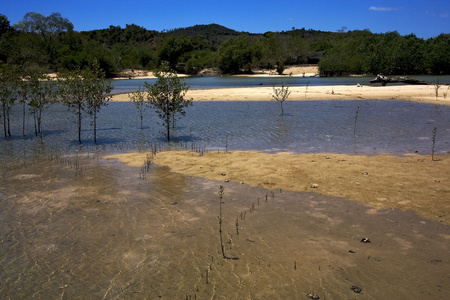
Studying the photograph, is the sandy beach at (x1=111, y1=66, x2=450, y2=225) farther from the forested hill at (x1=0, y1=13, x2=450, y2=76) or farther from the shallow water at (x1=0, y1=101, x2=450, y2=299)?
the forested hill at (x1=0, y1=13, x2=450, y2=76)

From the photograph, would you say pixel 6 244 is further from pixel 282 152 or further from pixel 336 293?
pixel 282 152

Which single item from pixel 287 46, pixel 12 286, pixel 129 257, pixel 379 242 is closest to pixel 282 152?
pixel 379 242

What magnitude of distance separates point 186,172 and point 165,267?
5.45 m

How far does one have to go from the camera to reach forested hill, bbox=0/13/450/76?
7049 cm

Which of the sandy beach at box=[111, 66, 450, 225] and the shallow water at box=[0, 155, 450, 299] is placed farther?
the sandy beach at box=[111, 66, 450, 225]

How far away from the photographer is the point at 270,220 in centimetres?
748

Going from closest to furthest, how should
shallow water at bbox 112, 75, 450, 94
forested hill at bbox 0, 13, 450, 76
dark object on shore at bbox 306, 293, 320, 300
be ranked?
dark object on shore at bbox 306, 293, 320, 300 → shallow water at bbox 112, 75, 450, 94 → forested hill at bbox 0, 13, 450, 76

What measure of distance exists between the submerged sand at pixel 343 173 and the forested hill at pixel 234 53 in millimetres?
56908

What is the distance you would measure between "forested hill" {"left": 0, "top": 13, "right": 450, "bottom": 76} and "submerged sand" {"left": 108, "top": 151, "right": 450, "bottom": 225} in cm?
5691

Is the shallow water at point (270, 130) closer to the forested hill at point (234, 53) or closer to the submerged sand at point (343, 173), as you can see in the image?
the submerged sand at point (343, 173)

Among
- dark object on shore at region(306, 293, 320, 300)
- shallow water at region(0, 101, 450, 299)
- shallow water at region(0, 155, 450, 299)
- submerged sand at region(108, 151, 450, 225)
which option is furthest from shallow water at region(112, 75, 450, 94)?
Result: dark object on shore at region(306, 293, 320, 300)

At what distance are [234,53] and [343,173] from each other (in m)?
87.8

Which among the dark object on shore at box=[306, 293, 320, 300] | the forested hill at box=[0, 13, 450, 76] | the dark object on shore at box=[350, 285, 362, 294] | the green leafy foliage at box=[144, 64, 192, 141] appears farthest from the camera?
the forested hill at box=[0, 13, 450, 76]

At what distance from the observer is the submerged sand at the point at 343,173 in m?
8.28
